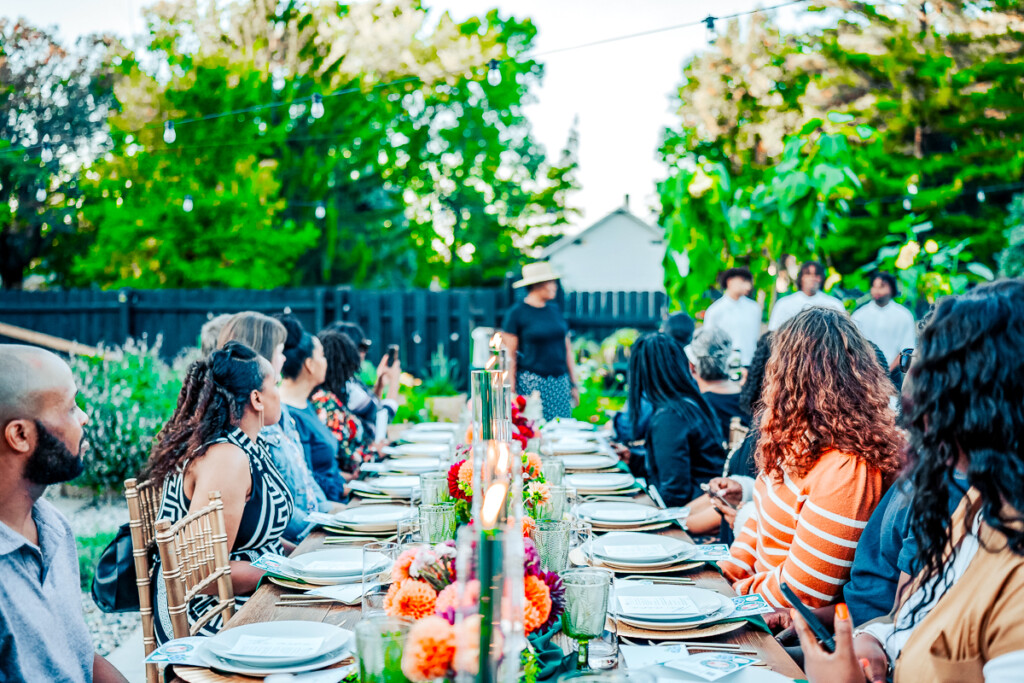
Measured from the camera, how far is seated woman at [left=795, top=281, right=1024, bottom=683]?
1243 millimetres

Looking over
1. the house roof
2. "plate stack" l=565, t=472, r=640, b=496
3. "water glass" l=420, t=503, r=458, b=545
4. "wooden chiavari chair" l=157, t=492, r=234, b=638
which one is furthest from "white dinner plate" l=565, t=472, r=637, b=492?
the house roof

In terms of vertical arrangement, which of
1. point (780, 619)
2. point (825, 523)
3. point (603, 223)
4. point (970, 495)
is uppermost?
point (603, 223)

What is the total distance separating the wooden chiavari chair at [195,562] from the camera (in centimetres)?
208

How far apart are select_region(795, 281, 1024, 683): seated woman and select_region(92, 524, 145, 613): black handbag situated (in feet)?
6.54

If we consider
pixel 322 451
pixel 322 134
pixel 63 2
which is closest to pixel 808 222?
pixel 322 451

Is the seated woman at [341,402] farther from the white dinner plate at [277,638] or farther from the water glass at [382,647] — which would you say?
the water glass at [382,647]

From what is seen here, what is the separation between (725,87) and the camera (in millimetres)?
19703

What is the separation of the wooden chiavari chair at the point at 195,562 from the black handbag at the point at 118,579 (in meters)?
0.26

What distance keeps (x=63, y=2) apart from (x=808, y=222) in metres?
15.1

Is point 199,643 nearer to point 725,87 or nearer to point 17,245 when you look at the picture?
point 17,245

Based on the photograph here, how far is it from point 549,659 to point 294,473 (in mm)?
2010

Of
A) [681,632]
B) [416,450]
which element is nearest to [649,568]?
[681,632]

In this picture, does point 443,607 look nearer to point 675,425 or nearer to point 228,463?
point 228,463

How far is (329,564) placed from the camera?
2162mm
